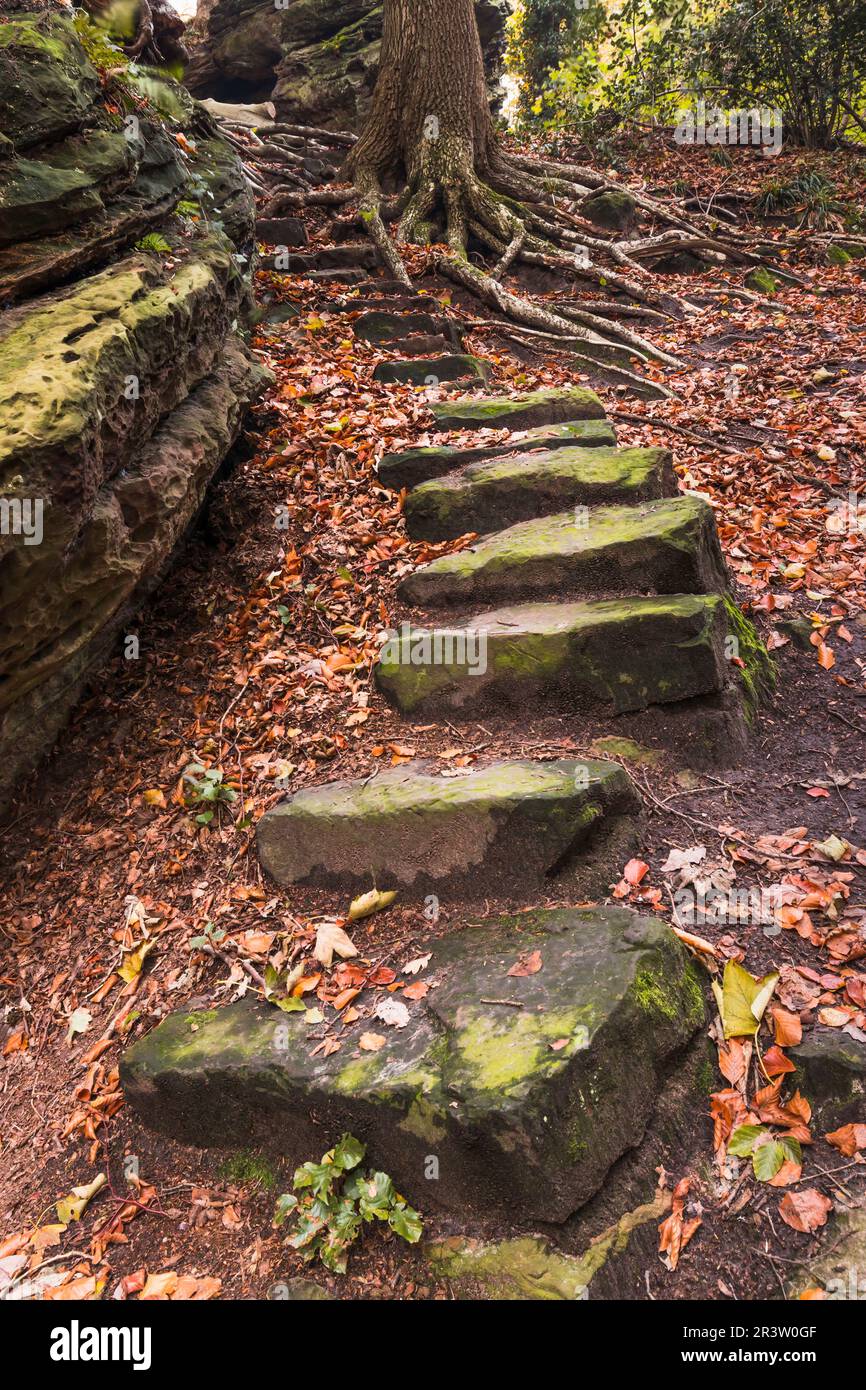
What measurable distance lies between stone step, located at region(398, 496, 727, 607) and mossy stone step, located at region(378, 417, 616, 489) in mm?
797

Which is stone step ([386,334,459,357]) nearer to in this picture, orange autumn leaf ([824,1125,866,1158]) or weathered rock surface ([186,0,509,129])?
orange autumn leaf ([824,1125,866,1158])

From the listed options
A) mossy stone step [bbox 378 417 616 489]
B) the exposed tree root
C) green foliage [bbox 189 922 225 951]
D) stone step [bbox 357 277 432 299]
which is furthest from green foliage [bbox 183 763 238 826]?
stone step [bbox 357 277 432 299]

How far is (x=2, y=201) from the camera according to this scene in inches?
131

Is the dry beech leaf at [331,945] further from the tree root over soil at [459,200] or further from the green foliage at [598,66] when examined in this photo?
the green foliage at [598,66]

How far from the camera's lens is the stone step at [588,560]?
3.83m

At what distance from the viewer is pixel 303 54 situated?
1286 cm

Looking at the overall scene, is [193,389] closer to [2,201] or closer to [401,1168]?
[2,201]

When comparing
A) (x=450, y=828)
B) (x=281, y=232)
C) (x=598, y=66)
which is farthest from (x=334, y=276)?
(x=598, y=66)

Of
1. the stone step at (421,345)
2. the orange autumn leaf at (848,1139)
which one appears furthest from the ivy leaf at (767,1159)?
the stone step at (421,345)

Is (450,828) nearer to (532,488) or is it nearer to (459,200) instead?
(532,488)

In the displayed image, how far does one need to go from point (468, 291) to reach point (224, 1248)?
27.2 ft

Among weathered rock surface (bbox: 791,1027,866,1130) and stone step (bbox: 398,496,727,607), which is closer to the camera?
weathered rock surface (bbox: 791,1027,866,1130)

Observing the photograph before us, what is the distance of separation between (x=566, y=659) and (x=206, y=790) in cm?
185

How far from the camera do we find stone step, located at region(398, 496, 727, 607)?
3832mm
